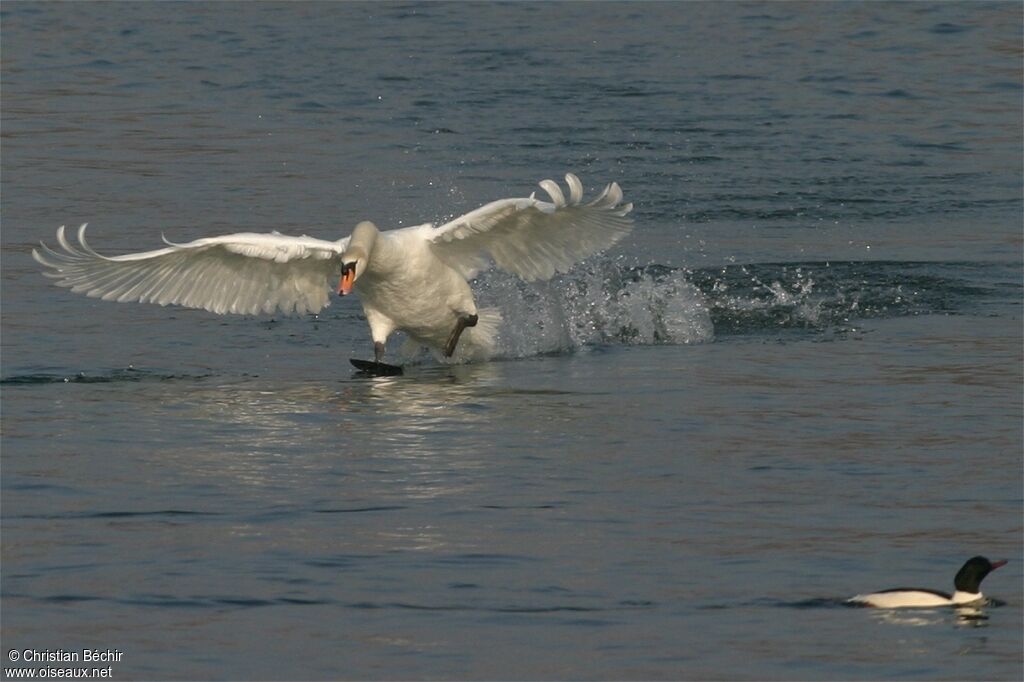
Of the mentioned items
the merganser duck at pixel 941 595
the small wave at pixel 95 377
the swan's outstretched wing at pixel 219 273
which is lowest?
the merganser duck at pixel 941 595

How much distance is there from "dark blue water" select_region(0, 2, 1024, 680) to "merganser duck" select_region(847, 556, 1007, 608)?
0.16ft

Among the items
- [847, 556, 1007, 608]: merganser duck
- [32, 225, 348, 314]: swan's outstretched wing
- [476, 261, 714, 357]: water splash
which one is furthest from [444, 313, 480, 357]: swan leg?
[847, 556, 1007, 608]: merganser duck

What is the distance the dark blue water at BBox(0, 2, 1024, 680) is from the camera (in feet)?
22.9

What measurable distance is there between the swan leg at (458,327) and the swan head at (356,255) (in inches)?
42.2

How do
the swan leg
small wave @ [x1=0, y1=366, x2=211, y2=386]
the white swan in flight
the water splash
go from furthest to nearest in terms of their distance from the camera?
1. the water splash
2. the swan leg
3. the white swan in flight
4. small wave @ [x1=0, y1=366, x2=211, y2=386]

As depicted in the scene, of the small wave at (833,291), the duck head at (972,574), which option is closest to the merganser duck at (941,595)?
the duck head at (972,574)

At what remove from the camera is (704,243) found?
51.8 ft

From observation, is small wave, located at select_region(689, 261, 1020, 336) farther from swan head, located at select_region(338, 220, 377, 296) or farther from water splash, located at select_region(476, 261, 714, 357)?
swan head, located at select_region(338, 220, 377, 296)

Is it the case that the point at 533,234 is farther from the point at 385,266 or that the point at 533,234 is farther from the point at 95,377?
the point at 95,377

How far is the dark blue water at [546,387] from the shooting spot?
696cm

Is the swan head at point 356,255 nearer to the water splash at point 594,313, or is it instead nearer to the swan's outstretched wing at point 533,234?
the swan's outstretched wing at point 533,234

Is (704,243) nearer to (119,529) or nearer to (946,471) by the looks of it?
(946,471)

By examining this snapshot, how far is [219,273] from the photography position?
12.1m

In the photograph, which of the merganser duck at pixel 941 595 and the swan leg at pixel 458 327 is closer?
the merganser duck at pixel 941 595
